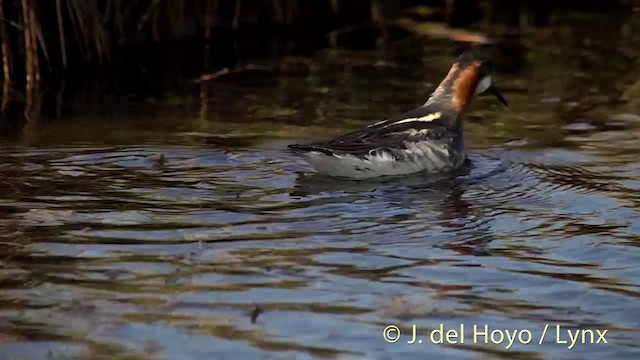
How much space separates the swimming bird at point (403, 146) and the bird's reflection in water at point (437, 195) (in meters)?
0.07

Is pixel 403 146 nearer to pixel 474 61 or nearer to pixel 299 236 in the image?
pixel 474 61

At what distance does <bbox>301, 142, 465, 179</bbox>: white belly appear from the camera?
28.2 feet

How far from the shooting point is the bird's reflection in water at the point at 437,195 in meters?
7.20

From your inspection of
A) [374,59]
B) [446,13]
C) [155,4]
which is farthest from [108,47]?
[446,13]

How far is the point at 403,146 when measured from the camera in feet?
29.1

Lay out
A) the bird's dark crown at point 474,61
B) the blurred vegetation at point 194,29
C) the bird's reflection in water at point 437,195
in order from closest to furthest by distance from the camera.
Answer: the bird's reflection in water at point 437,195, the bird's dark crown at point 474,61, the blurred vegetation at point 194,29

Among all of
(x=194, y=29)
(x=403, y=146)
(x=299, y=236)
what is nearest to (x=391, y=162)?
(x=403, y=146)

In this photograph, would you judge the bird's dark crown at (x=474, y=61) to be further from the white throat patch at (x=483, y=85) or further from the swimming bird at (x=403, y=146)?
the swimming bird at (x=403, y=146)

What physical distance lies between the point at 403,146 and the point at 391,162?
16 cm

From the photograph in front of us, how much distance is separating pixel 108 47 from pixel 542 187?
Result: 5.25m

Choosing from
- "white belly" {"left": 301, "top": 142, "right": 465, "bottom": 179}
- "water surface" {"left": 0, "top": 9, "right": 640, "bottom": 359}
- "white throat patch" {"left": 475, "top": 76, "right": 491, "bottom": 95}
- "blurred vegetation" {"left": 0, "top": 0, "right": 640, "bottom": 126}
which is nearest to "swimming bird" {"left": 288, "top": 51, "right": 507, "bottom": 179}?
"white belly" {"left": 301, "top": 142, "right": 465, "bottom": 179}

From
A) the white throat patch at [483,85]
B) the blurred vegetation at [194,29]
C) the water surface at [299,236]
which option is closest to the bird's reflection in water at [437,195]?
the water surface at [299,236]

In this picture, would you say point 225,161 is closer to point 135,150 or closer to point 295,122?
point 135,150

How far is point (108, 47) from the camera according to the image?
12406mm
